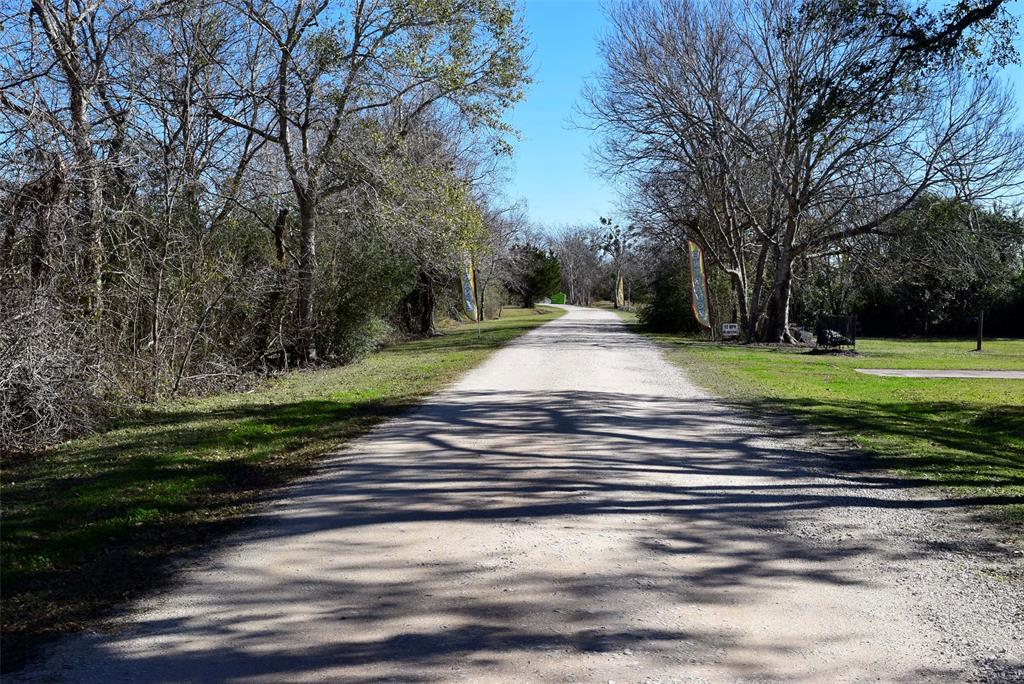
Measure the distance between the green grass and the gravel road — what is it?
0.79 metres

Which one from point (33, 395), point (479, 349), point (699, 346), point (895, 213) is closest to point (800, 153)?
point (895, 213)

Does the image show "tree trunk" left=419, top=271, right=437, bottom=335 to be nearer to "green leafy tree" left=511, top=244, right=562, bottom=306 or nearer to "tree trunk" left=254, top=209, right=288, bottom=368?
"tree trunk" left=254, top=209, right=288, bottom=368

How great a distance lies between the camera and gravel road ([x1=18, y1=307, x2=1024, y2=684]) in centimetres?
413

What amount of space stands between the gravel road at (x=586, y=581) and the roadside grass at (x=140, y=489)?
1.24 feet

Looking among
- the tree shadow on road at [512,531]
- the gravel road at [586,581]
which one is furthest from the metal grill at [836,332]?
the gravel road at [586,581]

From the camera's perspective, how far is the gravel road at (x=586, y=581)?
13.6ft

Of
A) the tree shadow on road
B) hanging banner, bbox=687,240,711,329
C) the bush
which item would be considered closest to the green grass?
the tree shadow on road

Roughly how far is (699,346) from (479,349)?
7.40 meters

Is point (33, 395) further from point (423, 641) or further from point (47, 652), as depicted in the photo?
point (423, 641)

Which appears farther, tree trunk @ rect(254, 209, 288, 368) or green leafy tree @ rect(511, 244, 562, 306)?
green leafy tree @ rect(511, 244, 562, 306)

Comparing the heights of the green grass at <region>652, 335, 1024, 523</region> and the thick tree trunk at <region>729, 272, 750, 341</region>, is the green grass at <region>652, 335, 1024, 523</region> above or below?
below

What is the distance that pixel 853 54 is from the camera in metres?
23.2

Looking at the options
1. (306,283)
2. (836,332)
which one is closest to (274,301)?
(306,283)

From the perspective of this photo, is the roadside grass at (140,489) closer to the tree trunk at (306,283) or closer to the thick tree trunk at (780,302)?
the tree trunk at (306,283)
